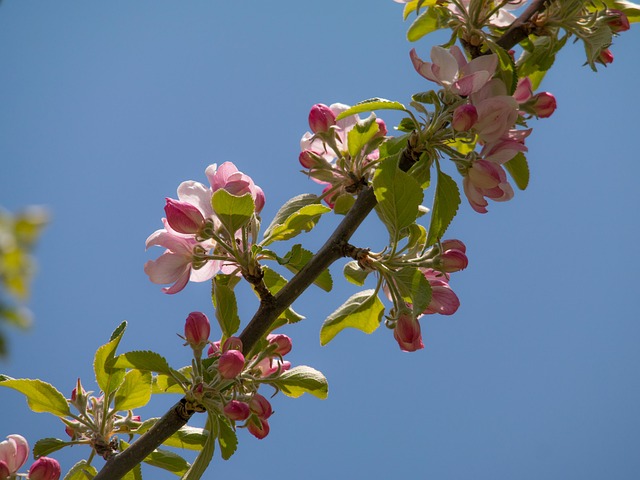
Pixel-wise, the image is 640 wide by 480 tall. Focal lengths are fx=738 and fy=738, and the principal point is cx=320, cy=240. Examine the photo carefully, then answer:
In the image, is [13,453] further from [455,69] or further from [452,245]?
[455,69]

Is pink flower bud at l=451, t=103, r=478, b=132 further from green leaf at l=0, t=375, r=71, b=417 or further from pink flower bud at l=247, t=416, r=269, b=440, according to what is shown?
green leaf at l=0, t=375, r=71, b=417

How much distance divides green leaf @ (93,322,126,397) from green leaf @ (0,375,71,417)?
83mm

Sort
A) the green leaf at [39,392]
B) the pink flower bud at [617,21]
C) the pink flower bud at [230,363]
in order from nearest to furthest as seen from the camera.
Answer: the pink flower bud at [230,363] → the green leaf at [39,392] → the pink flower bud at [617,21]

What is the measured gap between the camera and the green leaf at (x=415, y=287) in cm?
126

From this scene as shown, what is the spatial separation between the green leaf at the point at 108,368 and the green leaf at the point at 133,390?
17 mm

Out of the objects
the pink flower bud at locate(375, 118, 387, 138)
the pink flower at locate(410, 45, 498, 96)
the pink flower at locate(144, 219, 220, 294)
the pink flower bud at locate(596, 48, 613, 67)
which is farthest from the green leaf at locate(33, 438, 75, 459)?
the pink flower bud at locate(596, 48, 613, 67)

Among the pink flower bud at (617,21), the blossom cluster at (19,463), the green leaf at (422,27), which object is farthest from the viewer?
the green leaf at (422,27)

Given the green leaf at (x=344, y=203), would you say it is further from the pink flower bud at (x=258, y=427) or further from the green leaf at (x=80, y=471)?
the green leaf at (x=80, y=471)

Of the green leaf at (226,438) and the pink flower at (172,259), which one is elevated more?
the pink flower at (172,259)

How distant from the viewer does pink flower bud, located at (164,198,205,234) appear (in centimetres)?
132

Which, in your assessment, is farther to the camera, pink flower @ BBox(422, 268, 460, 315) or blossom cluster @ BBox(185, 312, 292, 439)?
pink flower @ BBox(422, 268, 460, 315)

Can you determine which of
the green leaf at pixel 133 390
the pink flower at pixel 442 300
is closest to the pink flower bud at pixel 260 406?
the green leaf at pixel 133 390

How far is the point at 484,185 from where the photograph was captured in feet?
4.52

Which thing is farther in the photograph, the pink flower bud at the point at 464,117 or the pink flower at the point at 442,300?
the pink flower at the point at 442,300
